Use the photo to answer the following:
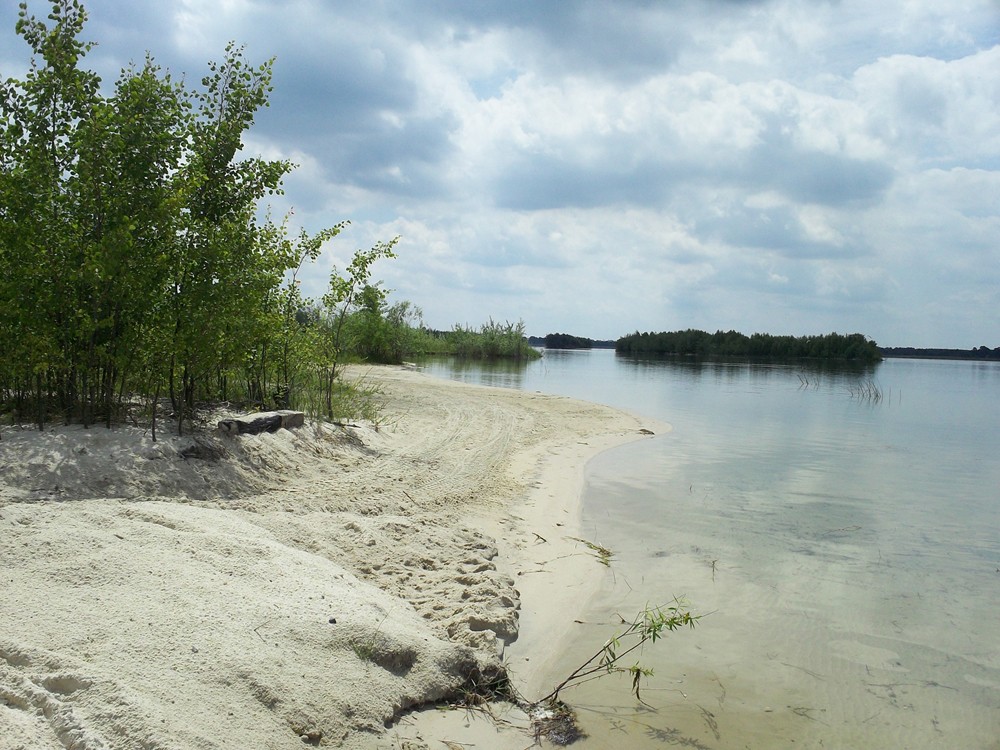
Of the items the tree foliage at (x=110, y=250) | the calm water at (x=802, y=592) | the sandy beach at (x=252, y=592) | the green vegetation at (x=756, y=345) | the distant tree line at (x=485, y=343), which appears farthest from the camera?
the green vegetation at (x=756, y=345)

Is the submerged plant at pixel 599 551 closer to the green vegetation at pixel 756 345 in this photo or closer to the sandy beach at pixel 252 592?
the sandy beach at pixel 252 592

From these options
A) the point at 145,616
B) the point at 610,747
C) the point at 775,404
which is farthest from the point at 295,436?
the point at 775,404

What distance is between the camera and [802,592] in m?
5.75

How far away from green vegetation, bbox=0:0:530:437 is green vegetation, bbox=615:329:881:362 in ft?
197

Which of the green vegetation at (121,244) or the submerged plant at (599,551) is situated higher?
the green vegetation at (121,244)

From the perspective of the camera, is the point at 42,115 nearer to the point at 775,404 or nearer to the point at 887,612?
the point at 887,612

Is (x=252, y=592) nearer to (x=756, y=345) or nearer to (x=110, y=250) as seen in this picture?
(x=110, y=250)

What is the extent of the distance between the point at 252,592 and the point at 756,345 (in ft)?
216

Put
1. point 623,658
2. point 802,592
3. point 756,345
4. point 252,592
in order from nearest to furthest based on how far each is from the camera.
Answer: point 252,592, point 623,658, point 802,592, point 756,345

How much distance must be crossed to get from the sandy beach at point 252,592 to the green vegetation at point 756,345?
194ft

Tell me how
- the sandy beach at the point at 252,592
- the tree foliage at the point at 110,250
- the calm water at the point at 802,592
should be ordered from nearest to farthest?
the sandy beach at the point at 252,592 → the calm water at the point at 802,592 → the tree foliage at the point at 110,250

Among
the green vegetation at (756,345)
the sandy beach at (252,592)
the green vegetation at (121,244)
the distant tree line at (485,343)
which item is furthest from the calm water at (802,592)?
the green vegetation at (756,345)

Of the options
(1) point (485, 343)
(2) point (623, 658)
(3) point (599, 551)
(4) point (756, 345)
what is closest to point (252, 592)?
(2) point (623, 658)

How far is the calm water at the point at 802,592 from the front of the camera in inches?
153
